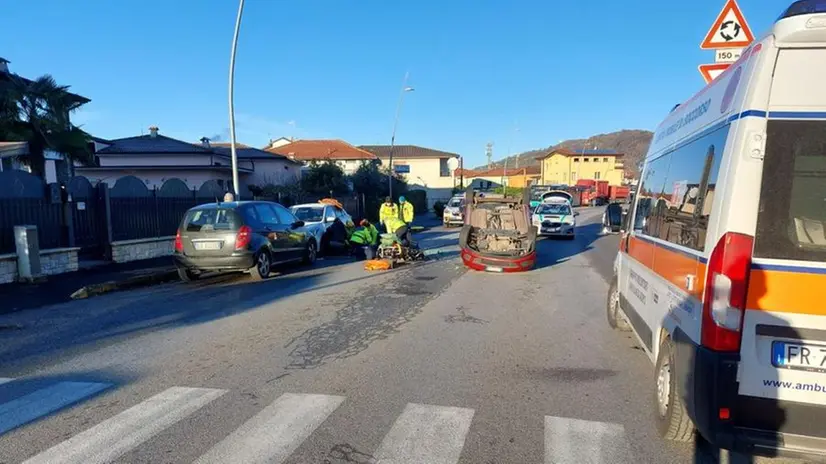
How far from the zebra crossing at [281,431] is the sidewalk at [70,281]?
5.29 m

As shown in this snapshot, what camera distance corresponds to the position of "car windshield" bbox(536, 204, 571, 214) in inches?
826

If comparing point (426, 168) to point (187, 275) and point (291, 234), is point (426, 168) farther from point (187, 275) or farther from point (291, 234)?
point (187, 275)

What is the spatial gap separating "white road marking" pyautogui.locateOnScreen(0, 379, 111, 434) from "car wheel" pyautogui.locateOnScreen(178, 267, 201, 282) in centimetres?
606

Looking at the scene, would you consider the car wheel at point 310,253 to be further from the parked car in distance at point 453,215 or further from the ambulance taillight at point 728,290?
the parked car in distance at point 453,215

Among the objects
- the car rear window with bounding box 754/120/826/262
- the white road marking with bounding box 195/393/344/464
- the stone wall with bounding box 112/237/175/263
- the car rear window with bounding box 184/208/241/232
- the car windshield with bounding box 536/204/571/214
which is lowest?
the white road marking with bounding box 195/393/344/464

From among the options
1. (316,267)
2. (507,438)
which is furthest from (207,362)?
(316,267)

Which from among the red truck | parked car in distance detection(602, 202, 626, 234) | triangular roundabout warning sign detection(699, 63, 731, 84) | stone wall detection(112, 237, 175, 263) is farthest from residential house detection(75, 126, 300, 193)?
the red truck

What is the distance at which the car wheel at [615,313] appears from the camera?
6598mm

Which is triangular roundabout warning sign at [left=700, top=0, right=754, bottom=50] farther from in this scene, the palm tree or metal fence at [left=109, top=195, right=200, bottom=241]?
the palm tree

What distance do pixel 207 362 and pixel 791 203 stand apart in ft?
17.0

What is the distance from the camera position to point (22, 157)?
56.0ft

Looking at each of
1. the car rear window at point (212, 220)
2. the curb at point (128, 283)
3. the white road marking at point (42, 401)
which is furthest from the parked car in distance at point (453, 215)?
the white road marking at point (42, 401)

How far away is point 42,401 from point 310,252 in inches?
371

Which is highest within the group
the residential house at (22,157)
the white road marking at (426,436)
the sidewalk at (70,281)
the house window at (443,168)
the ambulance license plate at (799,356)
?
the house window at (443,168)
